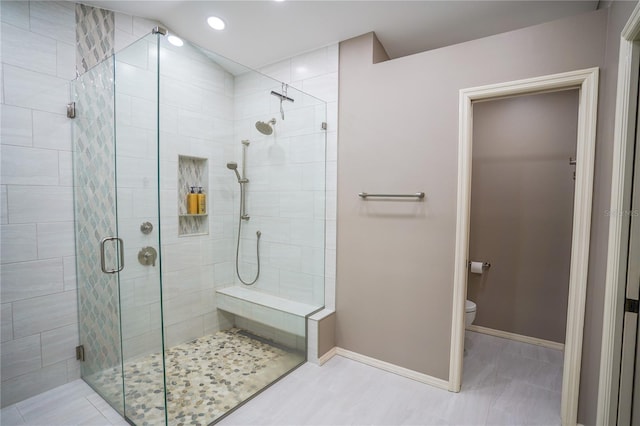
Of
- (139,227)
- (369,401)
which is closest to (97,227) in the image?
(139,227)

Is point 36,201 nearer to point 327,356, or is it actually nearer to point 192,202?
point 192,202

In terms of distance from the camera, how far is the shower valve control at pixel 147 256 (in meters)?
1.57

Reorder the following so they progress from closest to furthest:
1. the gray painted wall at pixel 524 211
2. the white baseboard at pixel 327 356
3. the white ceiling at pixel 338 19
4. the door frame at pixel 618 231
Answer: the door frame at pixel 618 231, the white ceiling at pixel 338 19, the white baseboard at pixel 327 356, the gray painted wall at pixel 524 211

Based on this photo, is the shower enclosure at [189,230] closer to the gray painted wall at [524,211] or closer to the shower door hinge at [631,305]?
the gray painted wall at [524,211]

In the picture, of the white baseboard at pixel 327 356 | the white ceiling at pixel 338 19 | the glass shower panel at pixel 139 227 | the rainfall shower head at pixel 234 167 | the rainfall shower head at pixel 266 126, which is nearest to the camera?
the glass shower panel at pixel 139 227

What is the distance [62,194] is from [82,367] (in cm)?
119

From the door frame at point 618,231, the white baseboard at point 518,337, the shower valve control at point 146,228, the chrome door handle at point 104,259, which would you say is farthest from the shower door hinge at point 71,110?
the white baseboard at point 518,337

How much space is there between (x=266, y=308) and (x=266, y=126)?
1366 millimetres

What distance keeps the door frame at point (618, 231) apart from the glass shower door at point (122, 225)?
2.13m

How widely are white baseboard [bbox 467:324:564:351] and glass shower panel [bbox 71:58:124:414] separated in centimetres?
303

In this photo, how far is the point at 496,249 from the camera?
2.94 m

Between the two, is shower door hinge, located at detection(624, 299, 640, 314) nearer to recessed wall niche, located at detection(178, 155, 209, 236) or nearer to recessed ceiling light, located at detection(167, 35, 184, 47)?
recessed wall niche, located at detection(178, 155, 209, 236)

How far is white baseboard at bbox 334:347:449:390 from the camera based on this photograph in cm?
211

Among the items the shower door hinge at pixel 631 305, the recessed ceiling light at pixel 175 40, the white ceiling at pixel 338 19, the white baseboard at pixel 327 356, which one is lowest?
the white baseboard at pixel 327 356
